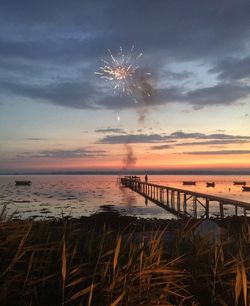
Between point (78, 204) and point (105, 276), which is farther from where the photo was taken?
point (78, 204)

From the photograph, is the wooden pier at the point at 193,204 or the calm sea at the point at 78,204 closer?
the wooden pier at the point at 193,204

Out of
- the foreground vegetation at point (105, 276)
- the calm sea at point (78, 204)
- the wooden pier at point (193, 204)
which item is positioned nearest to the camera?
the foreground vegetation at point (105, 276)

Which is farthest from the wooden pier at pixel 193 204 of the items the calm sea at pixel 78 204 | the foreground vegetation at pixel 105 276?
the foreground vegetation at pixel 105 276

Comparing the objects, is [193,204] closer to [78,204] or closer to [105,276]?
[78,204]

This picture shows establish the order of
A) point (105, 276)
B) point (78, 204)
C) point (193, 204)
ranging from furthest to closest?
point (78, 204) → point (193, 204) → point (105, 276)

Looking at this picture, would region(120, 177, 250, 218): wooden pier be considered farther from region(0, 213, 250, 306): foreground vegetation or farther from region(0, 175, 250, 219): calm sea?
region(0, 213, 250, 306): foreground vegetation

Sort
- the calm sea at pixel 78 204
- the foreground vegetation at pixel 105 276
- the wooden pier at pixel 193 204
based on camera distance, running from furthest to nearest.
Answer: the calm sea at pixel 78 204 → the wooden pier at pixel 193 204 → the foreground vegetation at pixel 105 276

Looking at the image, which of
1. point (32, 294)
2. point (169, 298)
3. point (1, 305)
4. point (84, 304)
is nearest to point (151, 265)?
point (169, 298)

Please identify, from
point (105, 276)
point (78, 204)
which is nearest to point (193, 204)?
point (78, 204)

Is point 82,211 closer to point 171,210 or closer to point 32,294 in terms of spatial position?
point 171,210

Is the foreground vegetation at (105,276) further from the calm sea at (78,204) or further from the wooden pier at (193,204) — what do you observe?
the wooden pier at (193,204)

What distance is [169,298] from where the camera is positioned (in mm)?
4934

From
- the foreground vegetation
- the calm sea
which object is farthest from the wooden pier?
the foreground vegetation

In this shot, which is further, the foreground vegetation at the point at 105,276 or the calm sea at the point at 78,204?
the calm sea at the point at 78,204
